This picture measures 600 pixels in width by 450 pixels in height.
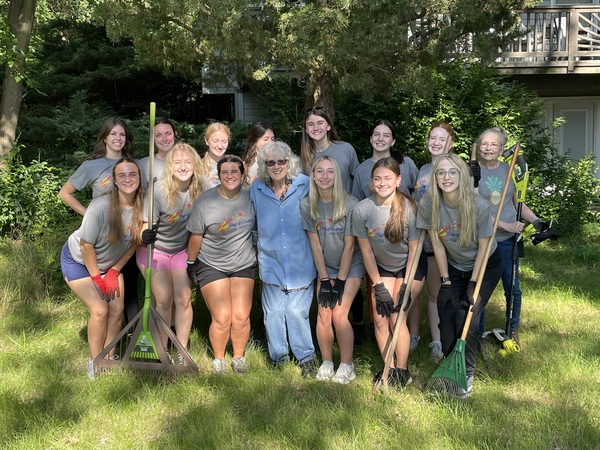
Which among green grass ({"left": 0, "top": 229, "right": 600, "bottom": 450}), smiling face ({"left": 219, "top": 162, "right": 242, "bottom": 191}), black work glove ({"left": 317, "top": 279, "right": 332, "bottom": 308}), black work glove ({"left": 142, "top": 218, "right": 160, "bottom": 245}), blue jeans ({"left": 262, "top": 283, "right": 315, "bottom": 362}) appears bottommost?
green grass ({"left": 0, "top": 229, "right": 600, "bottom": 450})

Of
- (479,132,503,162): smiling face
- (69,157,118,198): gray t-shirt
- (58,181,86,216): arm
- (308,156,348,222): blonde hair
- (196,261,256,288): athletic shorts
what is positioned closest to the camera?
(308,156,348,222): blonde hair

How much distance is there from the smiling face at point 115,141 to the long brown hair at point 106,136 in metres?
0.03

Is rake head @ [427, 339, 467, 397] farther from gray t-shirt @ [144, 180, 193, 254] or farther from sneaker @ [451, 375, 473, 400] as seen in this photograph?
gray t-shirt @ [144, 180, 193, 254]

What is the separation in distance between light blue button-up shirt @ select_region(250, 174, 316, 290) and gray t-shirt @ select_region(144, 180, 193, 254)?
0.59 metres

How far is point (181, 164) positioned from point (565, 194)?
300 inches

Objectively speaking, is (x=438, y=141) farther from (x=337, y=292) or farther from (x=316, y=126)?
(x=337, y=292)

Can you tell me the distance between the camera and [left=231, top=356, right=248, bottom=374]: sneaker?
16.2 ft

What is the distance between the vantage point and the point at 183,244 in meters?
5.03

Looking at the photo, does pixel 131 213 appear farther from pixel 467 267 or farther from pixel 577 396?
pixel 577 396

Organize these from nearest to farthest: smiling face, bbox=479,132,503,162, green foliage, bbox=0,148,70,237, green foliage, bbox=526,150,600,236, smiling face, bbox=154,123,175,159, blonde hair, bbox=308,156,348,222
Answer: blonde hair, bbox=308,156,348,222, smiling face, bbox=479,132,503,162, smiling face, bbox=154,123,175,159, green foliage, bbox=0,148,70,237, green foliage, bbox=526,150,600,236

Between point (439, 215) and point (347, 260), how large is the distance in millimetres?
774

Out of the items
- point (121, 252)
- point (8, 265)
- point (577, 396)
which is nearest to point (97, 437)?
point (121, 252)

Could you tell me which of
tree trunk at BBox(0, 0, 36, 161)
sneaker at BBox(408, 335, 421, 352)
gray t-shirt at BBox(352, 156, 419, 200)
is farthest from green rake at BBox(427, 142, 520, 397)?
tree trunk at BBox(0, 0, 36, 161)

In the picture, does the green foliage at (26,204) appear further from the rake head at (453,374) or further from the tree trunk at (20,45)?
the rake head at (453,374)
